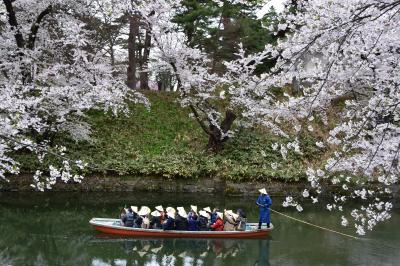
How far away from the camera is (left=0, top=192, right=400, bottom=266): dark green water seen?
10.4m

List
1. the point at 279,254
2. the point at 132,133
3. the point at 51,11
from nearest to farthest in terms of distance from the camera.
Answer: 1. the point at 279,254
2. the point at 51,11
3. the point at 132,133

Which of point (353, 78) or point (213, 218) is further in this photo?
point (213, 218)

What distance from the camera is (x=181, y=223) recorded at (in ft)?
38.9

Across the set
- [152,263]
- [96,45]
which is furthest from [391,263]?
[96,45]

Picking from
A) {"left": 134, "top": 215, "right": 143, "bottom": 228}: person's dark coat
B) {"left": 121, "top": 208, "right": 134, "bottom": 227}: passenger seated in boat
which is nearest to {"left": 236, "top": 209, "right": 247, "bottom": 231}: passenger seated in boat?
{"left": 134, "top": 215, "right": 143, "bottom": 228}: person's dark coat

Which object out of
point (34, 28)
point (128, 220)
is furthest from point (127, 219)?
point (34, 28)

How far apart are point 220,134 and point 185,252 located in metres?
7.15

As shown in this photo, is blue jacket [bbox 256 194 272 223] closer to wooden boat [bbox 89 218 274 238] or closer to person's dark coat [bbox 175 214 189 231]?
wooden boat [bbox 89 218 274 238]

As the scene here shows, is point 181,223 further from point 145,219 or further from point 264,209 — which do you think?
point 264,209

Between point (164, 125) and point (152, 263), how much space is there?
31.9 feet

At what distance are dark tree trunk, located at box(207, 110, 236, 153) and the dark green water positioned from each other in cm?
398

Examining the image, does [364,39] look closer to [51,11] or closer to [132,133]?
[51,11]

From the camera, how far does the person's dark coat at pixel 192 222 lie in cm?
1184

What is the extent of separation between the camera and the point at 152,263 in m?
10.3
